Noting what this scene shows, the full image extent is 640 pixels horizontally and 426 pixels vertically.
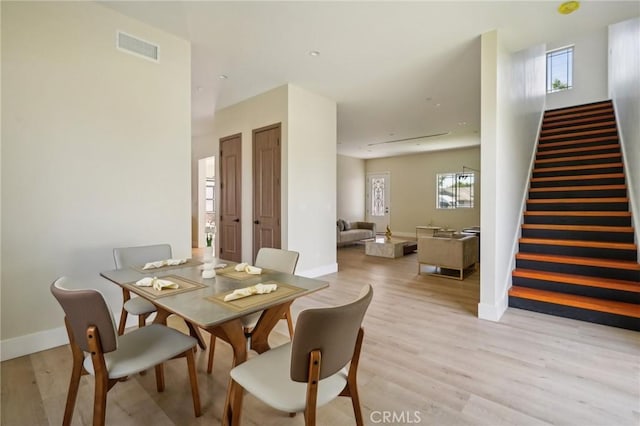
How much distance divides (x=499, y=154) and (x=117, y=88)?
376 centimetres

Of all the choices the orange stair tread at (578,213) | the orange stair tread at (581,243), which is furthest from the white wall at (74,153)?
the orange stair tread at (578,213)

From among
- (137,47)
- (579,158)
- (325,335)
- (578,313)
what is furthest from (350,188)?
(325,335)

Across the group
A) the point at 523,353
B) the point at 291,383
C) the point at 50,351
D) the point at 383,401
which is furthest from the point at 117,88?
the point at 523,353

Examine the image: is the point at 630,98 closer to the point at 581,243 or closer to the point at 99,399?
the point at 581,243

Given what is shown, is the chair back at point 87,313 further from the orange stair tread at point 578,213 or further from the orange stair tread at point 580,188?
the orange stair tread at point 580,188

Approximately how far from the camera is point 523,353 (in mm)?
2436

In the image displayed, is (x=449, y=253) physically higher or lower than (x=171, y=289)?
lower

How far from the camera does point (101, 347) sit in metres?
1.33

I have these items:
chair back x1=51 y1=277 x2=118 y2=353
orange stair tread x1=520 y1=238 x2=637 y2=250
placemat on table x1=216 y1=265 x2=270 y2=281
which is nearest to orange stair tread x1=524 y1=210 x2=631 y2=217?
orange stair tread x1=520 y1=238 x2=637 y2=250

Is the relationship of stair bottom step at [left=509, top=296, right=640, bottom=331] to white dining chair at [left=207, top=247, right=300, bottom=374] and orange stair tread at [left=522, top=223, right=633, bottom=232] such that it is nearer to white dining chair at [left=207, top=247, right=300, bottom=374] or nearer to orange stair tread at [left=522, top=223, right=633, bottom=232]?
orange stair tread at [left=522, top=223, right=633, bottom=232]

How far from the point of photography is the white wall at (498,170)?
3.12m

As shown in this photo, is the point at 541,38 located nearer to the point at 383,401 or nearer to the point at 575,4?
the point at 575,4

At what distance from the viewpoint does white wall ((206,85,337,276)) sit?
14.9ft

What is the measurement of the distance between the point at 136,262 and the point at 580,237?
4.98 metres
